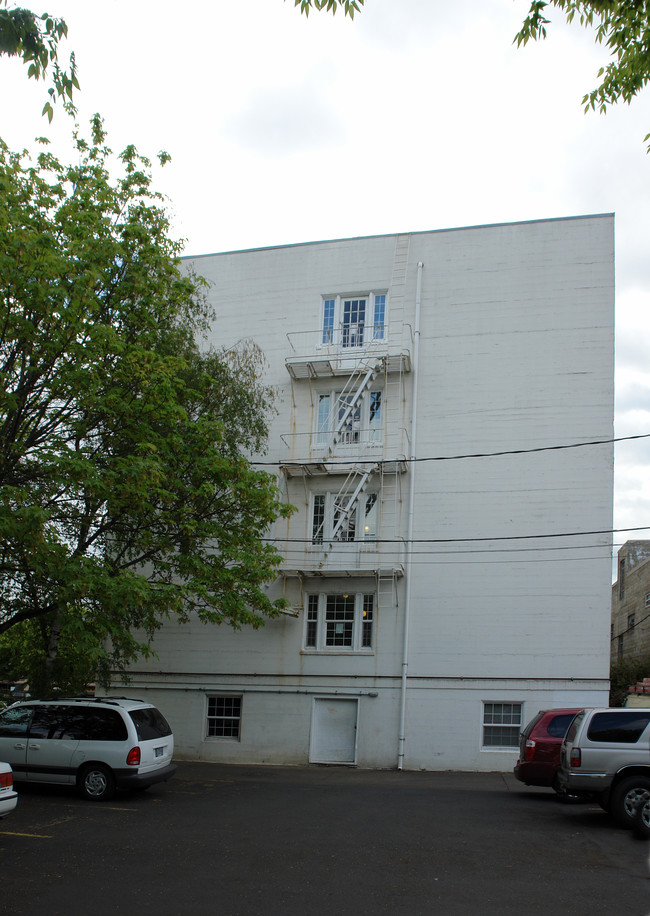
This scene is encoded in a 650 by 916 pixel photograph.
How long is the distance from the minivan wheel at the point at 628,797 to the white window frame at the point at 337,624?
36.3ft

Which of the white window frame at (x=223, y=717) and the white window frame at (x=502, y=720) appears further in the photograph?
the white window frame at (x=223, y=717)

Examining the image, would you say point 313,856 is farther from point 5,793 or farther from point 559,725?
point 559,725

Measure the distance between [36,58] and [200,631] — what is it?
19856 mm

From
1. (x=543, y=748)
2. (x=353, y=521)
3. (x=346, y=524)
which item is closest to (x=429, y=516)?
(x=353, y=521)

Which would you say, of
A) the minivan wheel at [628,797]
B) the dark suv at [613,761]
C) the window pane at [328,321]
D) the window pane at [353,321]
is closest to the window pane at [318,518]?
the window pane at [353,321]

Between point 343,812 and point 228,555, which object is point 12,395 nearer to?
point 228,555

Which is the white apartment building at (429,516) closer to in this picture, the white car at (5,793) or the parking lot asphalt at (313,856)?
the parking lot asphalt at (313,856)

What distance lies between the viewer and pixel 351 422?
80.1ft

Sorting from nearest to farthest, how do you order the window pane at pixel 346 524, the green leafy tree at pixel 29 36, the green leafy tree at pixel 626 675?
the green leafy tree at pixel 29 36 → the window pane at pixel 346 524 → the green leafy tree at pixel 626 675

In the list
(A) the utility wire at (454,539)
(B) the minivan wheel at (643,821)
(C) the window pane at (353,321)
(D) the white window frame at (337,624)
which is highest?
(C) the window pane at (353,321)

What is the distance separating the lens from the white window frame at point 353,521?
23.5 meters

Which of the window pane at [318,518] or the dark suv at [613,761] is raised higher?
the window pane at [318,518]

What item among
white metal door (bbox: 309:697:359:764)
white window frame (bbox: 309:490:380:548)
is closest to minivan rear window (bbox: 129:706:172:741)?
white metal door (bbox: 309:697:359:764)

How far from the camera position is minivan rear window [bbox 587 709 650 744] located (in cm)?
1246
